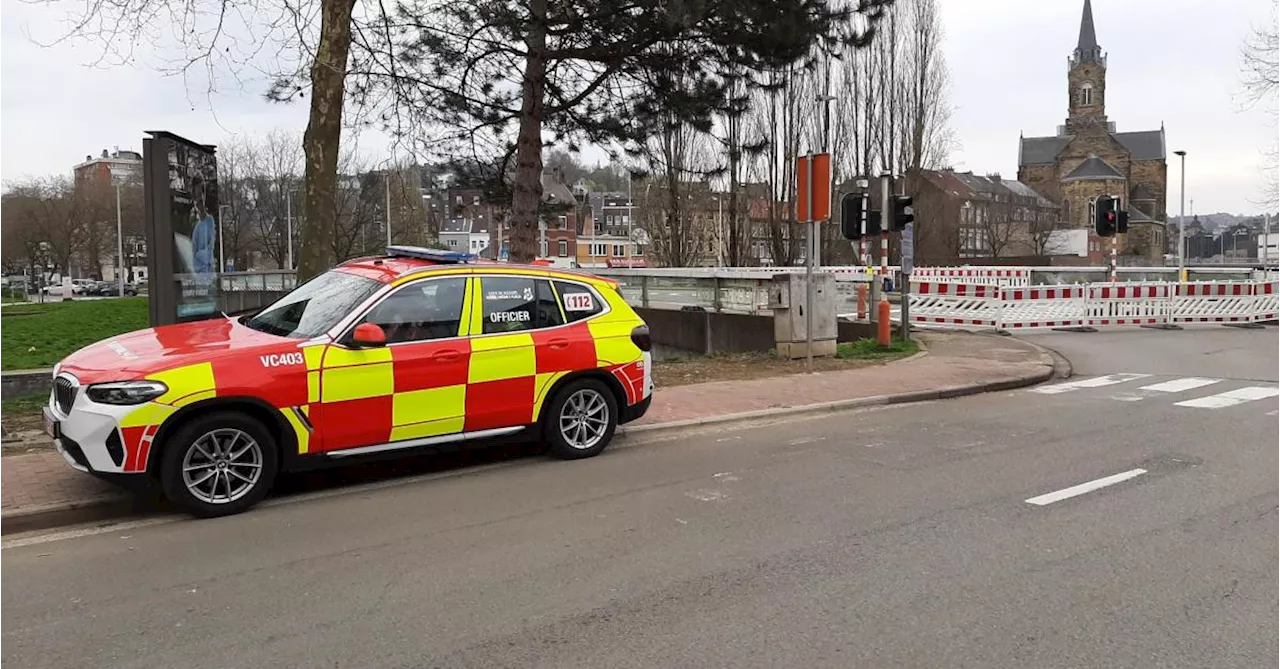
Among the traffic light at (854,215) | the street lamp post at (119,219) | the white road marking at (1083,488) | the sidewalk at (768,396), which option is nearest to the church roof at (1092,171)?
the street lamp post at (119,219)

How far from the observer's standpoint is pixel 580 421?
305 inches

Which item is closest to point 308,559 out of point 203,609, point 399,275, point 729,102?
point 203,609

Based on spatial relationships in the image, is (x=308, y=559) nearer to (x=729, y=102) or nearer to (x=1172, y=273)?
(x=729, y=102)

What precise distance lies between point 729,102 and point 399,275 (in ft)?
27.8

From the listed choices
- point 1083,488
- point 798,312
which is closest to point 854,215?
point 798,312

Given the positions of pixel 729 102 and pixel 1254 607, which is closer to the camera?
pixel 1254 607

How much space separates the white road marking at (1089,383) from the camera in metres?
12.1

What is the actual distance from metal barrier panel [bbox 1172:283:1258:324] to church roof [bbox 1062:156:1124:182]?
83.0m

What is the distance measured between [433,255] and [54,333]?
20.1 metres

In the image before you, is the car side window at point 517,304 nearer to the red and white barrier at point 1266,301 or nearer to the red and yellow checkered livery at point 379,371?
the red and yellow checkered livery at point 379,371

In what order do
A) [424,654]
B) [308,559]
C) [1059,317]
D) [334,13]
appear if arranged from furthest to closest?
[1059,317]
[334,13]
[308,559]
[424,654]

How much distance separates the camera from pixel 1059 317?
21.8m

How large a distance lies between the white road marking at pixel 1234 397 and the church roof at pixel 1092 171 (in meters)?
96.6

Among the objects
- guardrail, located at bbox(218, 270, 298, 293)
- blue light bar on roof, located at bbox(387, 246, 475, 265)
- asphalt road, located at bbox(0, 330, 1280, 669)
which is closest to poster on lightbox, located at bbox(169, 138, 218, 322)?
blue light bar on roof, located at bbox(387, 246, 475, 265)
